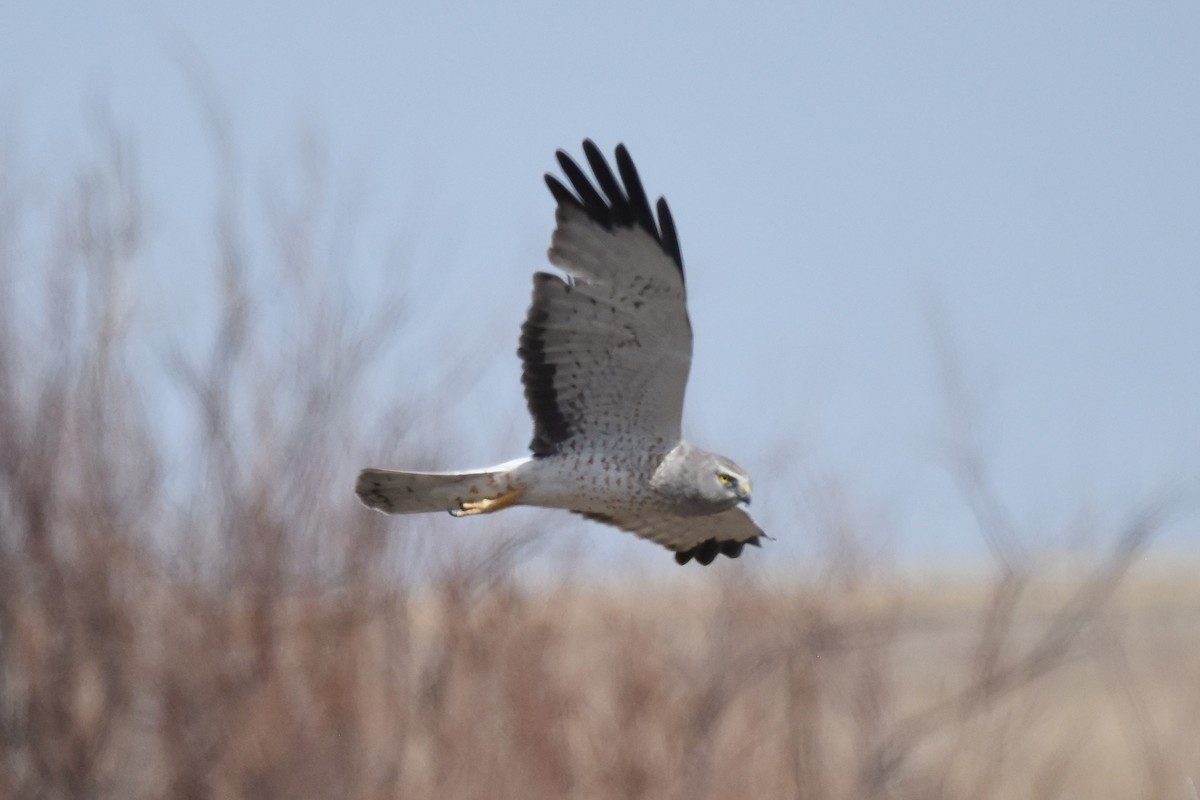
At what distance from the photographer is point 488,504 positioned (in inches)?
215

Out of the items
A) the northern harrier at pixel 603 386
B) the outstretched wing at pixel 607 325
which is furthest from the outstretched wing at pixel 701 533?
the outstretched wing at pixel 607 325

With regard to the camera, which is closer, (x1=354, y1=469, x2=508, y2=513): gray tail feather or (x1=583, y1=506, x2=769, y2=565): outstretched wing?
(x1=354, y1=469, x2=508, y2=513): gray tail feather

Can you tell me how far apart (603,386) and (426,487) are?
70 cm

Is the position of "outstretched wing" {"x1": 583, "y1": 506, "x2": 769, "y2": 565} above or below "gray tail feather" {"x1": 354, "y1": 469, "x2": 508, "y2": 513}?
below

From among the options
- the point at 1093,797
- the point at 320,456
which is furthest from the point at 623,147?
the point at 1093,797

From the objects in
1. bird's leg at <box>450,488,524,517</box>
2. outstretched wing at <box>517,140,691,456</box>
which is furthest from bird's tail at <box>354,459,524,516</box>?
outstretched wing at <box>517,140,691,456</box>

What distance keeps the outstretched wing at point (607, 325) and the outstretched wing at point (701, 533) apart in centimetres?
52

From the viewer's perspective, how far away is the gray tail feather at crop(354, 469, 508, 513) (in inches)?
217

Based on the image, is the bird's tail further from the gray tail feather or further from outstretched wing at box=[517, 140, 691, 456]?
outstretched wing at box=[517, 140, 691, 456]

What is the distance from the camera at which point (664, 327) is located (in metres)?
5.45

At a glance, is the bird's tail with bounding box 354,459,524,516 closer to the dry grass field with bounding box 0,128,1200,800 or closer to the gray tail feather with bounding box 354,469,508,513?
the gray tail feather with bounding box 354,469,508,513

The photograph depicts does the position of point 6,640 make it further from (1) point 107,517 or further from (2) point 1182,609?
(2) point 1182,609

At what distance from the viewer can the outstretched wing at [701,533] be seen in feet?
19.9

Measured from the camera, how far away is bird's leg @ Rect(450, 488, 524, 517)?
5457 mm
